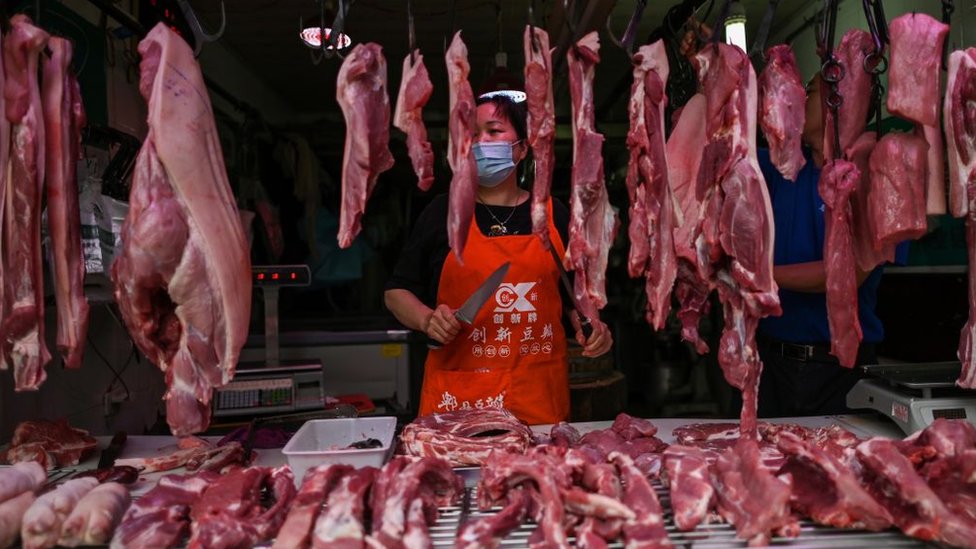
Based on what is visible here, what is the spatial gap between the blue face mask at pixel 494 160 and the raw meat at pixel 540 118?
123cm

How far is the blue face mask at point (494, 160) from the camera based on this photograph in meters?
3.86

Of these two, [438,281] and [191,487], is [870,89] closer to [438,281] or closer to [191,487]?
[438,281]

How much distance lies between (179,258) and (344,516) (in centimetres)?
106

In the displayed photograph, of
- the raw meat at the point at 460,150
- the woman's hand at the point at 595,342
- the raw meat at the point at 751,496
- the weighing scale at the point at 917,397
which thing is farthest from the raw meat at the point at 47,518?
the weighing scale at the point at 917,397

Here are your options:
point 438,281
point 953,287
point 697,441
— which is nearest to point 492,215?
point 438,281

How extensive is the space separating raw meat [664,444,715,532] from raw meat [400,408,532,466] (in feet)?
2.02

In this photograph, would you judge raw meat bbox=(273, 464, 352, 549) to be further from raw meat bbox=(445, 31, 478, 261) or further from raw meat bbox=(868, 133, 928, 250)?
raw meat bbox=(868, 133, 928, 250)

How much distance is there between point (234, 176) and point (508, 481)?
23.0 ft

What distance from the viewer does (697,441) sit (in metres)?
3.04

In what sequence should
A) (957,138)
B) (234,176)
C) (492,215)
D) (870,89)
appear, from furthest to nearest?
1. (234,176)
2. (492,215)
3. (870,89)
4. (957,138)

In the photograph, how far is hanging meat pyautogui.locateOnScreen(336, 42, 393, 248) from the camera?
8.40ft

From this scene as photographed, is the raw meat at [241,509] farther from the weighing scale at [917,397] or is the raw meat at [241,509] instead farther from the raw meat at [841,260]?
the weighing scale at [917,397]

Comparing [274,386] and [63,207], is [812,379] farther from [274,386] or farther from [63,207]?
[63,207]

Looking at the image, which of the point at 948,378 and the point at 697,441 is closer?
the point at 697,441
